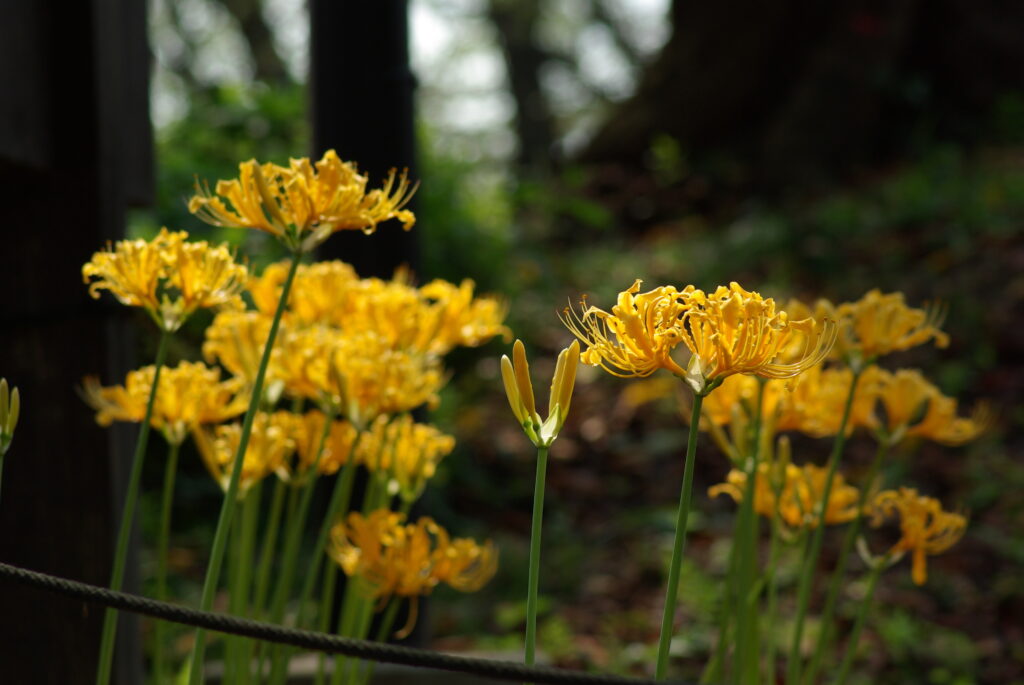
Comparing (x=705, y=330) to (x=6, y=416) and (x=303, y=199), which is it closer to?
(x=303, y=199)

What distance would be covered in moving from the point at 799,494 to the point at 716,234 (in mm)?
4565

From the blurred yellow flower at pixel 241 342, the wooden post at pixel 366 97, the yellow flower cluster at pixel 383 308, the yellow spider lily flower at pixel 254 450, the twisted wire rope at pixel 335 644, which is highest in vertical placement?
the wooden post at pixel 366 97

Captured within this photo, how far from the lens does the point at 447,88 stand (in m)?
11.3

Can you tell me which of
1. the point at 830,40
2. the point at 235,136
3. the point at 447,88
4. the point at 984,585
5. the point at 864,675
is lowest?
the point at 864,675

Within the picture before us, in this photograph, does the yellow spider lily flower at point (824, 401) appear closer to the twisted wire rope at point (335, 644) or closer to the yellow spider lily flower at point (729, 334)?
the yellow spider lily flower at point (729, 334)

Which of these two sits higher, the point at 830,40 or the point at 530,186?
the point at 830,40

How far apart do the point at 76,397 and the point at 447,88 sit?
10.1 m

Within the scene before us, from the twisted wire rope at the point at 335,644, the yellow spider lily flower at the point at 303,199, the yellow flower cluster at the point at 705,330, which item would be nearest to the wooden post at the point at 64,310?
the yellow spider lily flower at the point at 303,199

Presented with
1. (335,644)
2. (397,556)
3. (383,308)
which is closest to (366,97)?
(383,308)

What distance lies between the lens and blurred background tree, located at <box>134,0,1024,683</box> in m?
2.79

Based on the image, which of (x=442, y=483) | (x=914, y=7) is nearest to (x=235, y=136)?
(x=442, y=483)

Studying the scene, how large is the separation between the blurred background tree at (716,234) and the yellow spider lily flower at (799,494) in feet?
2.52

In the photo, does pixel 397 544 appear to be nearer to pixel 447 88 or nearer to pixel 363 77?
pixel 363 77

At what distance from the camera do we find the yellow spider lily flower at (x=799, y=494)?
1.21 meters
